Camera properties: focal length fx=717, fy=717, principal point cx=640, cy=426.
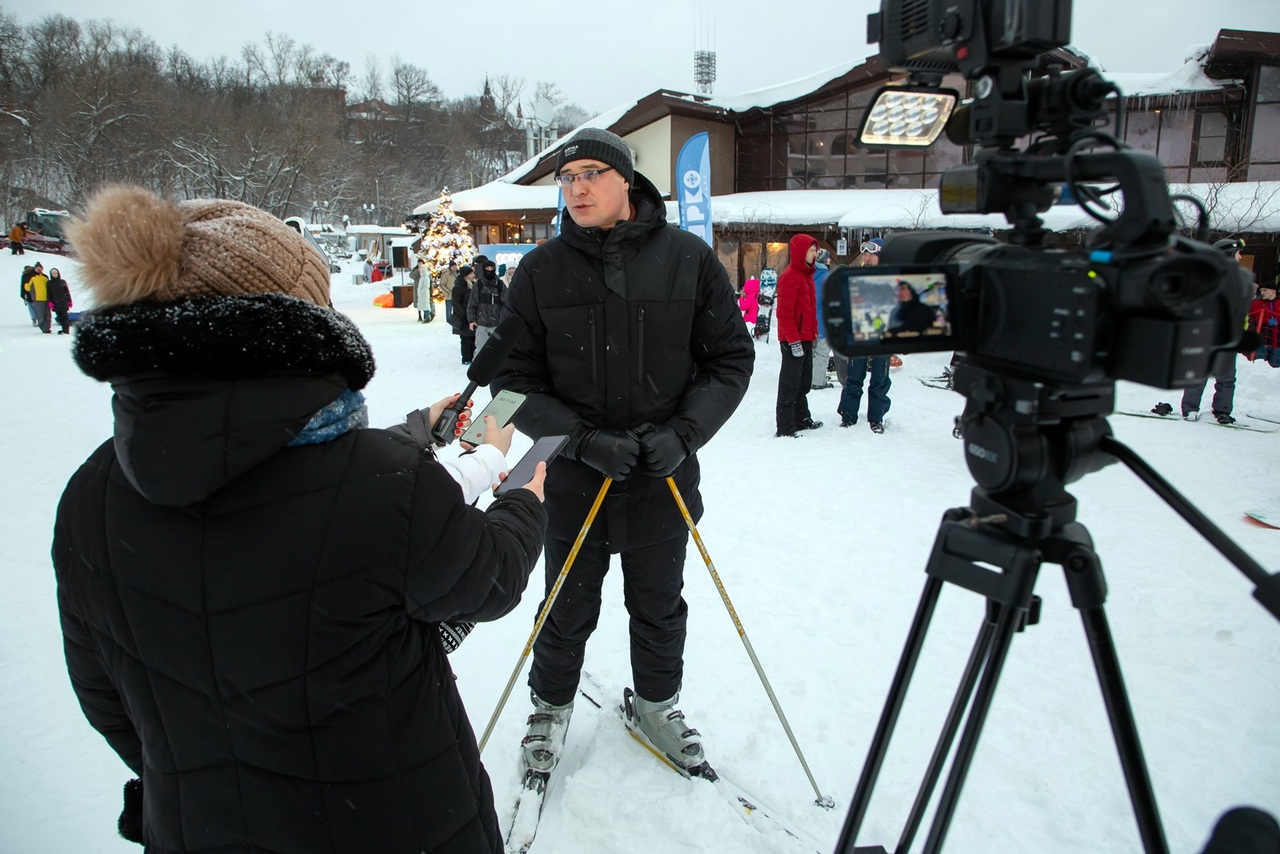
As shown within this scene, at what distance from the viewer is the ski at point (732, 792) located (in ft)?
7.24

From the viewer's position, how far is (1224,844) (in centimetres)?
82

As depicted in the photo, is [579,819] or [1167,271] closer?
[1167,271]

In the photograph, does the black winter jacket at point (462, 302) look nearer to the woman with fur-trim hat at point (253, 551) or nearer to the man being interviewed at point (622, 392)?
the man being interviewed at point (622, 392)

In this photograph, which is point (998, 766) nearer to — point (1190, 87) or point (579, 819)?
point (579, 819)

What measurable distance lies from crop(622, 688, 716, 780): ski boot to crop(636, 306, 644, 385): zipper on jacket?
3.88ft

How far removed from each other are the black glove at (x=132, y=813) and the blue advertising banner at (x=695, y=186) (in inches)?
380

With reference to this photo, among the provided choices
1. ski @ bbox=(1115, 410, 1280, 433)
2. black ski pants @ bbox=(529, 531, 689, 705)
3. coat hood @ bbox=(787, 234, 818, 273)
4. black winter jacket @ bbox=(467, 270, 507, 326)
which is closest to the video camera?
black ski pants @ bbox=(529, 531, 689, 705)

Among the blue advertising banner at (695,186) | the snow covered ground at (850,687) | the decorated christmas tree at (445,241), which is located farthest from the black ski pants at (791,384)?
the decorated christmas tree at (445,241)

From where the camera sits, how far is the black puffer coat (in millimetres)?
993

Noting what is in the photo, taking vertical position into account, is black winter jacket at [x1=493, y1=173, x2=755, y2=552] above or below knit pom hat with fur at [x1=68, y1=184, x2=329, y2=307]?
below

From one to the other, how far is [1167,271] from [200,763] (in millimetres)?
1572

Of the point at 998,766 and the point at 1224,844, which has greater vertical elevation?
the point at 1224,844

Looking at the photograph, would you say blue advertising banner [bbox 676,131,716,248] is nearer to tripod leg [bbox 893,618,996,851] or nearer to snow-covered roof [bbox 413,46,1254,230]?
snow-covered roof [bbox 413,46,1254,230]

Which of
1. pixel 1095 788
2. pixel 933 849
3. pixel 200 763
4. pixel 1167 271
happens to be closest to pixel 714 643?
pixel 1095 788
